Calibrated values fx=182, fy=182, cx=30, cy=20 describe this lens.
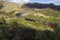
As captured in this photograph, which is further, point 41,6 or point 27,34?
point 41,6

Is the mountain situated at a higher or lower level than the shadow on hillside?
lower

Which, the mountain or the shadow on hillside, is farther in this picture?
the mountain

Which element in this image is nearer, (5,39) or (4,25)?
(5,39)

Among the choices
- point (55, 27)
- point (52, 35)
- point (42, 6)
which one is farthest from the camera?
point (42, 6)

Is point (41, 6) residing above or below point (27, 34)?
below

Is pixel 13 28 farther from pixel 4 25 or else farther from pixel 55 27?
pixel 55 27

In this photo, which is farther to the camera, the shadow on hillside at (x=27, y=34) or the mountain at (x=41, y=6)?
the mountain at (x=41, y=6)

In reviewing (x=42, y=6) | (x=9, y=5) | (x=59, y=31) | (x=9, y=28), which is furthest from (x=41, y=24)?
(x=42, y=6)

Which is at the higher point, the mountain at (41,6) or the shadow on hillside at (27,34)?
the shadow on hillside at (27,34)

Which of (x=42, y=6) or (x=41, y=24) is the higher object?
(x=41, y=24)

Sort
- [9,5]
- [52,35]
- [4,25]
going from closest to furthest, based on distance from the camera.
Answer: [52,35] → [4,25] → [9,5]
